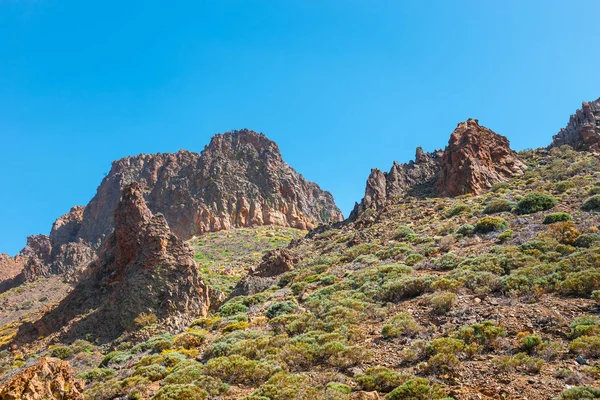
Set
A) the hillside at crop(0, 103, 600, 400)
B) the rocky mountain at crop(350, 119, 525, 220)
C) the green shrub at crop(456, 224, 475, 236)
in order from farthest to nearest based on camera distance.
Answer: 1. the rocky mountain at crop(350, 119, 525, 220)
2. the green shrub at crop(456, 224, 475, 236)
3. the hillside at crop(0, 103, 600, 400)

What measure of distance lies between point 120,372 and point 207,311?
9.90 metres

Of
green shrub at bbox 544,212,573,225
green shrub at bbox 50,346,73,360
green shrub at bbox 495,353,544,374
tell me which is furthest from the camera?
green shrub at bbox 544,212,573,225

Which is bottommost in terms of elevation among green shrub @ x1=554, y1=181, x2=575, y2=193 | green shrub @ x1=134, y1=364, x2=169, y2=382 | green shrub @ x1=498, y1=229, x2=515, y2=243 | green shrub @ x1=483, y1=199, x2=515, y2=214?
green shrub @ x1=134, y1=364, x2=169, y2=382

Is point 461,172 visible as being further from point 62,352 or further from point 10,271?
point 10,271

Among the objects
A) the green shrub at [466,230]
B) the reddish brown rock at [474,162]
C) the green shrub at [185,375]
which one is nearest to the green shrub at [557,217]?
the green shrub at [466,230]

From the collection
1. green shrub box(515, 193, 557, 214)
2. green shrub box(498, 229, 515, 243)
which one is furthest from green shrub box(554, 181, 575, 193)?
green shrub box(498, 229, 515, 243)

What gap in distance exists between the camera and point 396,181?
52875 millimetres

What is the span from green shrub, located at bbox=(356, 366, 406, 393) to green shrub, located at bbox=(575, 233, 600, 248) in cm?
1319

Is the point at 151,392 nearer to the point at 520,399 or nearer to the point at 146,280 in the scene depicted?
the point at 520,399

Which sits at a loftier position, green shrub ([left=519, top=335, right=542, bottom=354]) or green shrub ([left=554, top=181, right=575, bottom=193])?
green shrub ([left=554, top=181, right=575, bottom=193])

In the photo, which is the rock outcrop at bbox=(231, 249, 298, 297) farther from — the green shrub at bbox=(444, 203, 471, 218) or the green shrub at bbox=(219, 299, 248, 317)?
the green shrub at bbox=(444, 203, 471, 218)

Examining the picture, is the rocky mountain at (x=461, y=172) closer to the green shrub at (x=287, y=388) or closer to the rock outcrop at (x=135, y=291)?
the rock outcrop at (x=135, y=291)

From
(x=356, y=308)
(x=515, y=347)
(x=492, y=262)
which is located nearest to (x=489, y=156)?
(x=492, y=262)

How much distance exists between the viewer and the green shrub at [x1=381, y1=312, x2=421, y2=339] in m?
14.2
